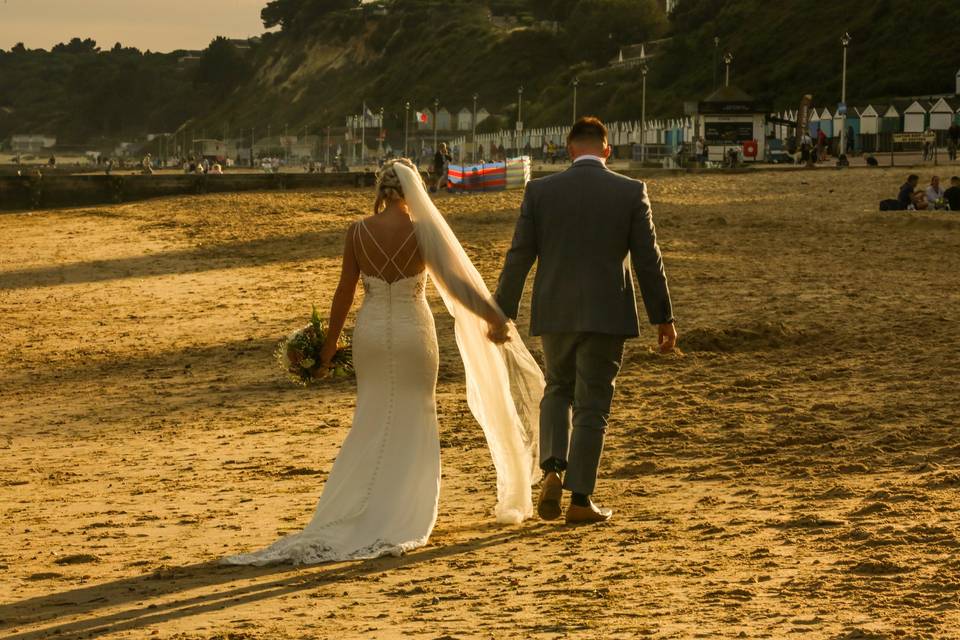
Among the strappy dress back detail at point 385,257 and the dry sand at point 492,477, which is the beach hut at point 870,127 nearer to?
the dry sand at point 492,477

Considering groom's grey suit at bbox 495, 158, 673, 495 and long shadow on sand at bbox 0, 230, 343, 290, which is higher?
groom's grey suit at bbox 495, 158, 673, 495

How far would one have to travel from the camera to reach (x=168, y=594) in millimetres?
6629

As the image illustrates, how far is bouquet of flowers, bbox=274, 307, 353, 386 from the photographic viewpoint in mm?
7926

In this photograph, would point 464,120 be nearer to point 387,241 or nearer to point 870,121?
point 870,121

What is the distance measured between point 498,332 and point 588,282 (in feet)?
1.70

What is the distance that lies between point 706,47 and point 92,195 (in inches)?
3021

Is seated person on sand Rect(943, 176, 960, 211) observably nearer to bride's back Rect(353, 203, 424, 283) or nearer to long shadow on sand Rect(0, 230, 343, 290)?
long shadow on sand Rect(0, 230, 343, 290)

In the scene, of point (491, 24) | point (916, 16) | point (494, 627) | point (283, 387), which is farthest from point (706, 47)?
point (494, 627)

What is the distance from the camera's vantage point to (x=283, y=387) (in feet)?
44.5

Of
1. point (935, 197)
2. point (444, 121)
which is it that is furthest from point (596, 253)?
point (444, 121)

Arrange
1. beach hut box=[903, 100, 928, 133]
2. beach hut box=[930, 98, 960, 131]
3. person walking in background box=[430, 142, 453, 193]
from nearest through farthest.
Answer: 1. person walking in background box=[430, 142, 453, 193]
2. beach hut box=[930, 98, 960, 131]
3. beach hut box=[903, 100, 928, 133]

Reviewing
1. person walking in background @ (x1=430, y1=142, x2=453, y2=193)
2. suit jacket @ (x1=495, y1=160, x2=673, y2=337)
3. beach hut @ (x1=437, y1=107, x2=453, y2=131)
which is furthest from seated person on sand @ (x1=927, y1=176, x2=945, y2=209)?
beach hut @ (x1=437, y1=107, x2=453, y2=131)

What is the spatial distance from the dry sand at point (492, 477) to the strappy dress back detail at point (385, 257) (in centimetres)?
129

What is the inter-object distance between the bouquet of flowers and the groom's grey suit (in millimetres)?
1015
